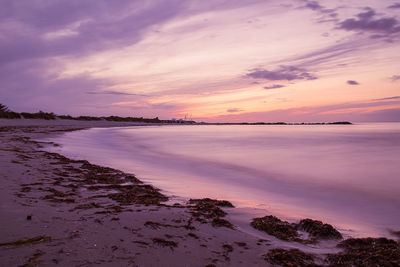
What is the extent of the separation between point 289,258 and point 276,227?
2.65ft

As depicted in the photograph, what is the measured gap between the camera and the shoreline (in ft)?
7.35

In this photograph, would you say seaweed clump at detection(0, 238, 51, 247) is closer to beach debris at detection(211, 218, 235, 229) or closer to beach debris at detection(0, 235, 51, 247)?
beach debris at detection(0, 235, 51, 247)

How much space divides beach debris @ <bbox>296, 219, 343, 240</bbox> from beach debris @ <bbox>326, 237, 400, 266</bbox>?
181mm

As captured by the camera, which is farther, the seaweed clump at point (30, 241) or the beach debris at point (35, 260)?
the seaweed clump at point (30, 241)

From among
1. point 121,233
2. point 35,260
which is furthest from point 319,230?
A: point 35,260

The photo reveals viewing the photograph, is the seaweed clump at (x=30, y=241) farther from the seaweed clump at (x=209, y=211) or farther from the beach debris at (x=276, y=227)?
the beach debris at (x=276, y=227)

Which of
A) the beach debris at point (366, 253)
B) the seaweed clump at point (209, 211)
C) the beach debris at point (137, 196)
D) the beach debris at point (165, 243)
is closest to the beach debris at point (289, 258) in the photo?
the beach debris at point (366, 253)

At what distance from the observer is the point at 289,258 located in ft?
8.05

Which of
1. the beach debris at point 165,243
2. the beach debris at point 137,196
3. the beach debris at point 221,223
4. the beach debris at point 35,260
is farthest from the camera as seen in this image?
the beach debris at point 137,196

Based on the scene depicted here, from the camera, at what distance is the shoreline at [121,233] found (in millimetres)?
2240

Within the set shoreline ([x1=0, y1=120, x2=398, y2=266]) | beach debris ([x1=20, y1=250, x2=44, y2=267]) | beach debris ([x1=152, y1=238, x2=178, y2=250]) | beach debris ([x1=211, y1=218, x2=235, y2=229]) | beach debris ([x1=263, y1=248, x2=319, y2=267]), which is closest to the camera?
beach debris ([x1=20, y1=250, x2=44, y2=267])

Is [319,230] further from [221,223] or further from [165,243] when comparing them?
[165,243]

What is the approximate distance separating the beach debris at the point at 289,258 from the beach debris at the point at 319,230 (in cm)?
62

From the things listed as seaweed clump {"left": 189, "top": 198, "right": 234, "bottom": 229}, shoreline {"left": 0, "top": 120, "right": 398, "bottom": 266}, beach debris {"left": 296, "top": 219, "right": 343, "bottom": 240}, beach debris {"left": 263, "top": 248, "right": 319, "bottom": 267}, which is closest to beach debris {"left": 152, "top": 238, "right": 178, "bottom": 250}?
shoreline {"left": 0, "top": 120, "right": 398, "bottom": 266}
